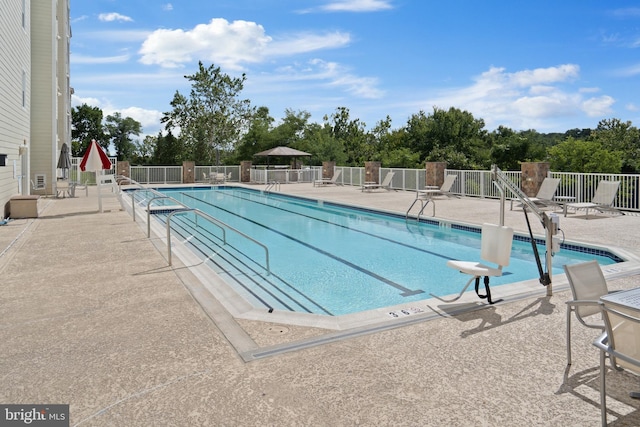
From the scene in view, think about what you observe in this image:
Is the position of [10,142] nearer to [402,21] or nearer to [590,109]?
[402,21]

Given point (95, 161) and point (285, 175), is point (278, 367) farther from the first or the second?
point (285, 175)

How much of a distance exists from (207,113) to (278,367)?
3834cm

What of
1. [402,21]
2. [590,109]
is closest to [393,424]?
[402,21]

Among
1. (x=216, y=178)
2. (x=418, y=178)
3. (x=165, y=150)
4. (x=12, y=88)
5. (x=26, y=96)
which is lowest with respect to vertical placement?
(x=216, y=178)

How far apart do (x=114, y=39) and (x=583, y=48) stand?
1316 inches

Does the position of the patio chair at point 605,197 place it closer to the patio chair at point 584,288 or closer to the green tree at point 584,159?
the patio chair at point 584,288

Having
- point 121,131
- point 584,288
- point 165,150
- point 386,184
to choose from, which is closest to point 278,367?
point 584,288

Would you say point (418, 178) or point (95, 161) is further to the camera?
point (418, 178)

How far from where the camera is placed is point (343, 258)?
795 cm

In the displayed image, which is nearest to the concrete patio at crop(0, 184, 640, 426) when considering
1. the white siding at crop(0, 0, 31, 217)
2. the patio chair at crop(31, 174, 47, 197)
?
the white siding at crop(0, 0, 31, 217)

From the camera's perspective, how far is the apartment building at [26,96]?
420 inches

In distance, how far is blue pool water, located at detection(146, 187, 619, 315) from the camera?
19.2 feet

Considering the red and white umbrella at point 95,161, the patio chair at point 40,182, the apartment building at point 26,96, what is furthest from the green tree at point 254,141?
the red and white umbrella at point 95,161

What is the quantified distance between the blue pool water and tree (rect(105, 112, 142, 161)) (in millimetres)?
46935
